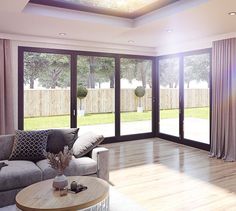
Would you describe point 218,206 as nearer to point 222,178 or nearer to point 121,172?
point 222,178

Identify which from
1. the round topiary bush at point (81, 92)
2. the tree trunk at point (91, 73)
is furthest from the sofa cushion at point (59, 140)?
the tree trunk at point (91, 73)

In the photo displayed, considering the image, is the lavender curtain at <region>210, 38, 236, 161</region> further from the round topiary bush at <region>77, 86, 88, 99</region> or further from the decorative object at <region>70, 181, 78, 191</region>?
the decorative object at <region>70, 181, 78, 191</region>

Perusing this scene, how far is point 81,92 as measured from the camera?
20.5ft

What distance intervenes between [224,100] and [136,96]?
8.36 feet

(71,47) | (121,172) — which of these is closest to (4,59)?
(71,47)

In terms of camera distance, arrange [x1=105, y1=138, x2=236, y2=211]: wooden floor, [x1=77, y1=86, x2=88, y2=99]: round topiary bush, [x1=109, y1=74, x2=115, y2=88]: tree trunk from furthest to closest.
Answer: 1. [x1=109, y1=74, x2=115, y2=88]: tree trunk
2. [x1=77, y1=86, x2=88, y2=99]: round topiary bush
3. [x1=105, y1=138, x2=236, y2=211]: wooden floor

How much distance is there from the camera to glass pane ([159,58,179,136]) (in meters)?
6.75

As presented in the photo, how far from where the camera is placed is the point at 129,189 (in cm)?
370

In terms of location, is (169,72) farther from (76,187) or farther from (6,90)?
(76,187)

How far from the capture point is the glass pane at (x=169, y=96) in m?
6.75

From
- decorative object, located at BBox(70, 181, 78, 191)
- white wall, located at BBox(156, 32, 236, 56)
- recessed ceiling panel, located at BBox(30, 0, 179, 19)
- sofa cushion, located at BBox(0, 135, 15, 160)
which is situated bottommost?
decorative object, located at BBox(70, 181, 78, 191)

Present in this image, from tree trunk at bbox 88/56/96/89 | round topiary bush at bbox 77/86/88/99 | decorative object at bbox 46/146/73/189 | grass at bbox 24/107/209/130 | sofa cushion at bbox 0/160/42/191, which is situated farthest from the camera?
tree trunk at bbox 88/56/96/89

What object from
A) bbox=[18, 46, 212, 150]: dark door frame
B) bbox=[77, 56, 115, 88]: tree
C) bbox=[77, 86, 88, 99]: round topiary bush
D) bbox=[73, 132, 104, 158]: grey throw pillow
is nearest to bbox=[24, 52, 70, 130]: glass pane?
bbox=[18, 46, 212, 150]: dark door frame

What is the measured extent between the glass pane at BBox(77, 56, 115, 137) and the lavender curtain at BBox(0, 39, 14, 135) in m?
1.60
